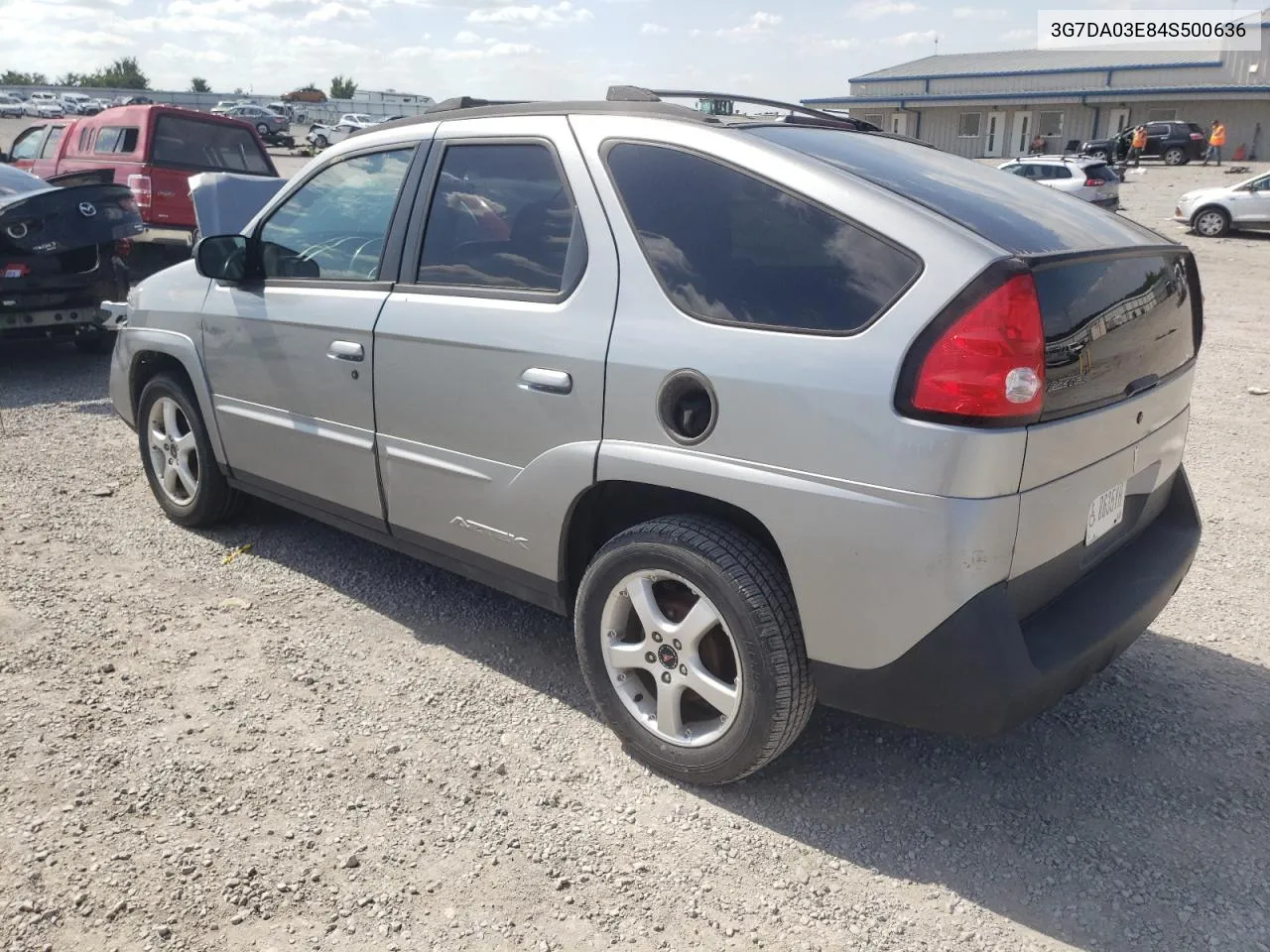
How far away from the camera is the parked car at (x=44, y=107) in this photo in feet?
189

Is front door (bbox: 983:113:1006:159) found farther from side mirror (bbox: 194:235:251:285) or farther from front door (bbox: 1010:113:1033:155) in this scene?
side mirror (bbox: 194:235:251:285)

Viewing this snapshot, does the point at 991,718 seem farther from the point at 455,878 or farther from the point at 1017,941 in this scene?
the point at 455,878

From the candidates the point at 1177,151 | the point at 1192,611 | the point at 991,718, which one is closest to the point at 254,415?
the point at 991,718

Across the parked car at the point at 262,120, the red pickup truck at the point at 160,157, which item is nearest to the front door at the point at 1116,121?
the parked car at the point at 262,120

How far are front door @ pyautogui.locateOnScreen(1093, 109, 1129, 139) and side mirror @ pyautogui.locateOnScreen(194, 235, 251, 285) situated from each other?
5163cm

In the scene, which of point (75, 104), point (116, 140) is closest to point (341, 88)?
point (75, 104)

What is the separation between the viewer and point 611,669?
310 centimetres

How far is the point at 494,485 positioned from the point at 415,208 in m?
1.08

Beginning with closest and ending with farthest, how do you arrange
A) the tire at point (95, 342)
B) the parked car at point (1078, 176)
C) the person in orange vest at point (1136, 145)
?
the tire at point (95, 342)
the parked car at point (1078, 176)
the person in orange vest at point (1136, 145)

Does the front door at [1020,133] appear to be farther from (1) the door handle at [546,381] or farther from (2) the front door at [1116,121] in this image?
(1) the door handle at [546,381]

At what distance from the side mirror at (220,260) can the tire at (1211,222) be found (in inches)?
823

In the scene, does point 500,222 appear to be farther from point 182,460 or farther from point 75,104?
point 75,104

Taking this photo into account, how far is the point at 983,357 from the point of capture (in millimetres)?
2324

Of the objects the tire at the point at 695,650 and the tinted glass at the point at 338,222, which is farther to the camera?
the tinted glass at the point at 338,222
